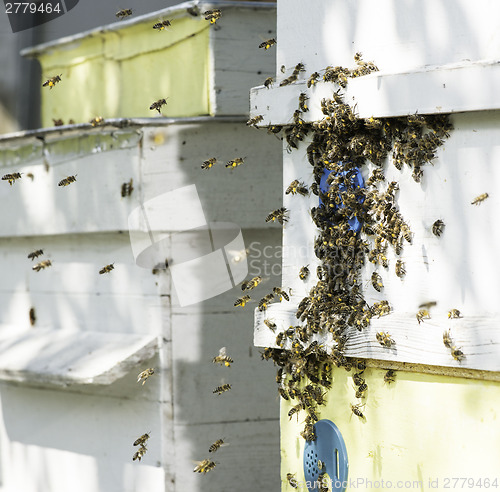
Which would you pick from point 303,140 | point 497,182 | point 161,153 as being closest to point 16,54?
point 161,153

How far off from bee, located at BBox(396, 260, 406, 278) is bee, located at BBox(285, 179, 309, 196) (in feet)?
1.93

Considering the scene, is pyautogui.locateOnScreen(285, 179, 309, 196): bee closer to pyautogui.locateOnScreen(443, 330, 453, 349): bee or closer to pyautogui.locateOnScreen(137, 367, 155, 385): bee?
pyautogui.locateOnScreen(443, 330, 453, 349): bee

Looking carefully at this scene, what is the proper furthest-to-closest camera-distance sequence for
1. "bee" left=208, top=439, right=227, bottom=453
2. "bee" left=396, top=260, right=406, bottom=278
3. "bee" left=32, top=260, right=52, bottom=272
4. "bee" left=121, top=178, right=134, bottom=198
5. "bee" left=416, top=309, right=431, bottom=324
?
"bee" left=32, top=260, right=52, bottom=272, "bee" left=121, top=178, right=134, bottom=198, "bee" left=208, top=439, right=227, bottom=453, "bee" left=396, top=260, right=406, bottom=278, "bee" left=416, top=309, right=431, bottom=324

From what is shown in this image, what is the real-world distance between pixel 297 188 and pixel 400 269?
25.5 inches

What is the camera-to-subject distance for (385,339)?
3062mm

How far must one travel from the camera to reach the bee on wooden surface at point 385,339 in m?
3.05

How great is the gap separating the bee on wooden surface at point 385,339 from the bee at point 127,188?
89.9 inches

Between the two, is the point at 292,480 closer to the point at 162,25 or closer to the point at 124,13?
the point at 162,25

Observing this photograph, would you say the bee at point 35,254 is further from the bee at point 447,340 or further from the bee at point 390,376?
the bee at point 447,340

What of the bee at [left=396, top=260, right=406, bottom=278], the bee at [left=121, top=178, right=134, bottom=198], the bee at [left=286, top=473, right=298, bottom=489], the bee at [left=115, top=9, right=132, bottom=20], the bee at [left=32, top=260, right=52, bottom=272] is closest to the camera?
the bee at [left=396, top=260, right=406, bottom=278]

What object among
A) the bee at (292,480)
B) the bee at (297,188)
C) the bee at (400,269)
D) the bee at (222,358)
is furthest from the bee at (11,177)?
the bee at (400,269)

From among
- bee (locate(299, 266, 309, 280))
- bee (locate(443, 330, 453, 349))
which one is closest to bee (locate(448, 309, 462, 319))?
bee (locate(443, 330, 453, 349))

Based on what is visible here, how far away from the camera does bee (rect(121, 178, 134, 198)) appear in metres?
4.91

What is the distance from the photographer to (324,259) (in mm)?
3426
